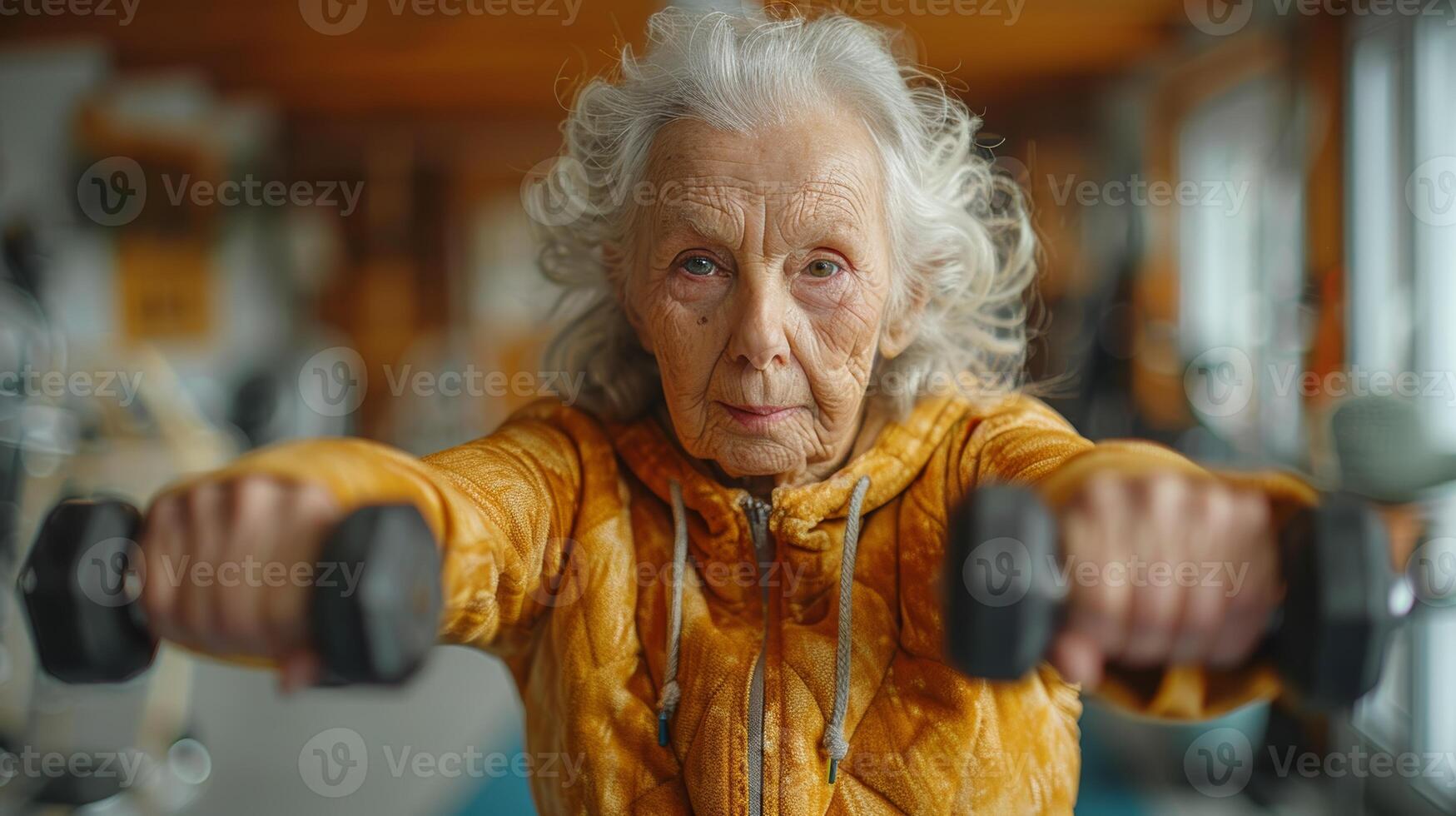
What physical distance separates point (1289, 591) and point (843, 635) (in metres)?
0.43

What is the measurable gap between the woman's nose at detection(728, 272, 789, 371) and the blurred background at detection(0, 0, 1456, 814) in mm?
430

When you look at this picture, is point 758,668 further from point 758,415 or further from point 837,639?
point 758,415

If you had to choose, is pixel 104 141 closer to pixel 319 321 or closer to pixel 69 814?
pixel 319 321

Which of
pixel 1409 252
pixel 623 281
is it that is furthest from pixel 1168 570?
pixel 1409 252

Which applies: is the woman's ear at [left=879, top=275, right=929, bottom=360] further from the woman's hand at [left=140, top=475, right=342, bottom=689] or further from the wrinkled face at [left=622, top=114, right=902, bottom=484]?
the woman's hand at [left=140, top=475, right=342, bottom=689]

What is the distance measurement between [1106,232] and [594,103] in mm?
5264

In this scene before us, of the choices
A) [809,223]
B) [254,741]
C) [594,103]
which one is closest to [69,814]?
[254,741]

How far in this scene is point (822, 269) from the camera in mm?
962

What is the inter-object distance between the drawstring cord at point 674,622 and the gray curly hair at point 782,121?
16cm

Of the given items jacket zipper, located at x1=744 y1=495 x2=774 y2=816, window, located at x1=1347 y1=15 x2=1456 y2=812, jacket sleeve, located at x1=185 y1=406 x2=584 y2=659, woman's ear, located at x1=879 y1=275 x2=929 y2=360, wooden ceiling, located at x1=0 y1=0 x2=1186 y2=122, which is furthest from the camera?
→ wooden ceiling, located at x1=0 y1=0 x2=1186 y2=122

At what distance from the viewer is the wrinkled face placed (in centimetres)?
92

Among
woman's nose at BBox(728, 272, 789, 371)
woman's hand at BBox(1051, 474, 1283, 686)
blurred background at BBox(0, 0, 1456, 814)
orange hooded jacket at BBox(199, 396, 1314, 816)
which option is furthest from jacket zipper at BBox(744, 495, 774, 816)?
blurred background at BBox(0, 0, 1456, 814)

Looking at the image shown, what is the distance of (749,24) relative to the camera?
1037 millimetres

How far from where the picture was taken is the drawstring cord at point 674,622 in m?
0.95
